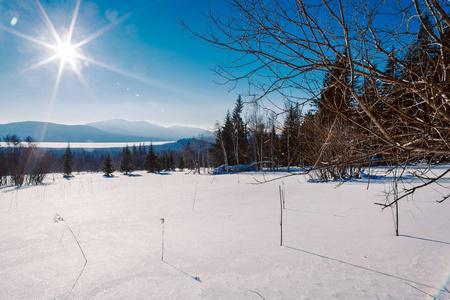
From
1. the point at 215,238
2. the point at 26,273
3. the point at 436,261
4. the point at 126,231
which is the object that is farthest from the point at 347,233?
the point at 26,273

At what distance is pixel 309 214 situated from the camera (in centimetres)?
375

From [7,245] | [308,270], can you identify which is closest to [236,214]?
[308,270]

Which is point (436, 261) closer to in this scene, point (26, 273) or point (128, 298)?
point (128, 298)

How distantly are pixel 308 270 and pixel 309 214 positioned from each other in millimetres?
2050

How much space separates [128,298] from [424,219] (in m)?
4.00

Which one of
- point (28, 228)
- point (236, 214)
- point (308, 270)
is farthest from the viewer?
point (236, 214)

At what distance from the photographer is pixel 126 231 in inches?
121

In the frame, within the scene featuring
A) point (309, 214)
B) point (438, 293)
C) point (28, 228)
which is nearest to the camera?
point (438, 293)

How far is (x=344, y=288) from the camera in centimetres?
159

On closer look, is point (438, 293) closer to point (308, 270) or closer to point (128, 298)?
point (308, 270)

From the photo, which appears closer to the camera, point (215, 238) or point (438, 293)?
point (438, 293)

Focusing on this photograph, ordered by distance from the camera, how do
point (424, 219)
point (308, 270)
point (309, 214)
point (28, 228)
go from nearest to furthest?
point (308, 270)
point (424, 219)
point (28, 228)
point (309, 214)

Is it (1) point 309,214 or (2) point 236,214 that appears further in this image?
(2) point 236,214

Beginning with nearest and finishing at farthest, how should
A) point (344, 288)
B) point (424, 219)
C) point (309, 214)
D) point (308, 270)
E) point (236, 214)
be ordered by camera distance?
point (344, 288), point (308, 270), point (424, 219), point (309, 214), point (236, 214)
